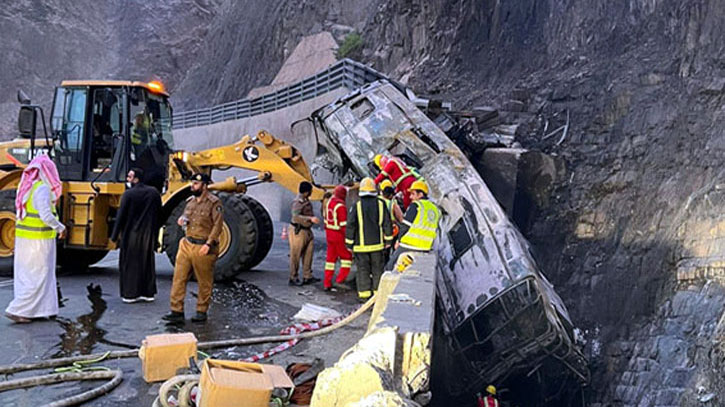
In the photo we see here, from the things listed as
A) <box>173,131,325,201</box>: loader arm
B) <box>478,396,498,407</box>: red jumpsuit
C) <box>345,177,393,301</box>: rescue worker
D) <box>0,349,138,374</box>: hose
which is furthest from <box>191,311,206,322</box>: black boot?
<box>478,396,498,407</box>: red jumpsuit

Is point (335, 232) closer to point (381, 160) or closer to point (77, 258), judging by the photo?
point (381, 160)

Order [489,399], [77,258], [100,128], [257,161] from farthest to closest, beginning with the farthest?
1. [77,258]
2. [257,161]
3. [100,128]
4. [489,399]

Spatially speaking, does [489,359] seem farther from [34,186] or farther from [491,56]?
[491,56]

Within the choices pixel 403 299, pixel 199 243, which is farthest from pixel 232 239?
pixel 403 299

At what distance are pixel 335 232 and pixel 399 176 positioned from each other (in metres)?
1.11

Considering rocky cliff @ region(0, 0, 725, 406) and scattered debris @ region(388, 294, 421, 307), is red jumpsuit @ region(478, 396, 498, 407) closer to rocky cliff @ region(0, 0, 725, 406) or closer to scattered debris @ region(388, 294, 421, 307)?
rocky cliff @ region(0, 0, 725, 406)

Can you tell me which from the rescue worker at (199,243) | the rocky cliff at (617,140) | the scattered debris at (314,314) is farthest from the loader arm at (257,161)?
the rocky cliff at (617,140)

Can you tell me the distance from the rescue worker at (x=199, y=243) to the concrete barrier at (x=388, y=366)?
257cm

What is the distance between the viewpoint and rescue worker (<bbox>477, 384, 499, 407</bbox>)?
6.50m

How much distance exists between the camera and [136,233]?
6555mm

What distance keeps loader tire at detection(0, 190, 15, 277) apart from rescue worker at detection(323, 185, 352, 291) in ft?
14.0

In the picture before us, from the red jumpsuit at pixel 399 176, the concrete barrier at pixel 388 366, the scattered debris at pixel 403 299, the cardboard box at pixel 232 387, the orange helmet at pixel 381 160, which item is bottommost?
the cardboard box at pixel 232 387

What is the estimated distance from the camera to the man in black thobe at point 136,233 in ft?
21.3

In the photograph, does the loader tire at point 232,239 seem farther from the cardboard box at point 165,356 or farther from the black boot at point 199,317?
the cardboard box at point 165,356
